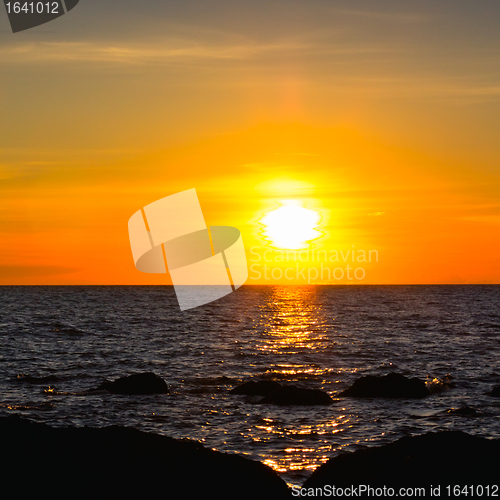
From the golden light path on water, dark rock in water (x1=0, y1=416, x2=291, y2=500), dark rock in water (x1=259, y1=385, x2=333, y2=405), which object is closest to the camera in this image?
dark rock in water (x1=0, y1=416, x2=291, y2=500)

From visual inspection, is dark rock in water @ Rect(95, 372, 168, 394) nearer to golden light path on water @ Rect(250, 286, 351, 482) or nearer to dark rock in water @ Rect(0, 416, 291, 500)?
golden light path on water @ Rect(250, 286, 351, 482)

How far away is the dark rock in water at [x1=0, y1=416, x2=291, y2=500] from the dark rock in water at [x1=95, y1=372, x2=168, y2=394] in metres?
11.8

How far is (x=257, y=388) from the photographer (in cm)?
2458

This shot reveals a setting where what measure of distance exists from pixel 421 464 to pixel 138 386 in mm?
16097

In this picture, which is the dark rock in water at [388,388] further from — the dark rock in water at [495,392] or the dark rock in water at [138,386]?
the dark rock in water at [138,386]

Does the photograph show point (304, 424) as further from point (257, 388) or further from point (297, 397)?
point (257, 388)

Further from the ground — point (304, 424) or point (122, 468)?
point (122, 468)

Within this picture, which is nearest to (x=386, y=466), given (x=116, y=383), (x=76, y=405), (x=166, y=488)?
(x=166, y=488)

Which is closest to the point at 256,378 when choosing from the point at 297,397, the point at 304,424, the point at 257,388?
the point at 257,388

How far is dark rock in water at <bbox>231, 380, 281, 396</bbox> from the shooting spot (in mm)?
24245

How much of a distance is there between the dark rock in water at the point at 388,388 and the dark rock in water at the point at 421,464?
39.9 feet

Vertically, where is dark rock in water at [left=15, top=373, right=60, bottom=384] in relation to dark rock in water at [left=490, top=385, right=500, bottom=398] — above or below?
above

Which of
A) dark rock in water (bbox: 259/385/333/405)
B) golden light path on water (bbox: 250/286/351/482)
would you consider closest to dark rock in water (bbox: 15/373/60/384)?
golden light path on water (bbox: 250/286/351/482)

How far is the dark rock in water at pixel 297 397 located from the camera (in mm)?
22719
